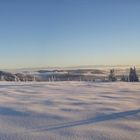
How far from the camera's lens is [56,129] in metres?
3.26

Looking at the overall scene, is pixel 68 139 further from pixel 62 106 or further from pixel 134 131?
pixel 62 106

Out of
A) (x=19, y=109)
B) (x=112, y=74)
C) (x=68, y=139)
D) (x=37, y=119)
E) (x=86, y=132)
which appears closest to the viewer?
(x=68, y=139)

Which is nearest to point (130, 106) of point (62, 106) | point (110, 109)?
point (110, 109)

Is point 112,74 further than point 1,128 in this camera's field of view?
Yes

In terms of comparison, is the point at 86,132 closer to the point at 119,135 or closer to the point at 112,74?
the point at 119,135

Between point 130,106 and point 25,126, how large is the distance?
2.19m

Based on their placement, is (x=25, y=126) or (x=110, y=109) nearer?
(x=25, y=126)

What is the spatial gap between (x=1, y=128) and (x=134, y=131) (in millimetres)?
1512

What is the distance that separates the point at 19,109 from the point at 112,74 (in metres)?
42.4

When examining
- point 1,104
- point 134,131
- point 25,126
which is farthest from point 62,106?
point 134,131

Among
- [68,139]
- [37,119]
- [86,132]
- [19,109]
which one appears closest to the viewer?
[68,139]

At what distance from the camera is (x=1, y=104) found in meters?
4.79

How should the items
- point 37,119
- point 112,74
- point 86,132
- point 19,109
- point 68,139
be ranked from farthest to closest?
point 112,74 < point 19,109 < point 37,119 < point 86,132 < point 68,139

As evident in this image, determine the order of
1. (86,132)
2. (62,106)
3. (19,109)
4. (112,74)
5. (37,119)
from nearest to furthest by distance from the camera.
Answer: (86,132), (37,119), (19,109), (62,106), (112,74)
